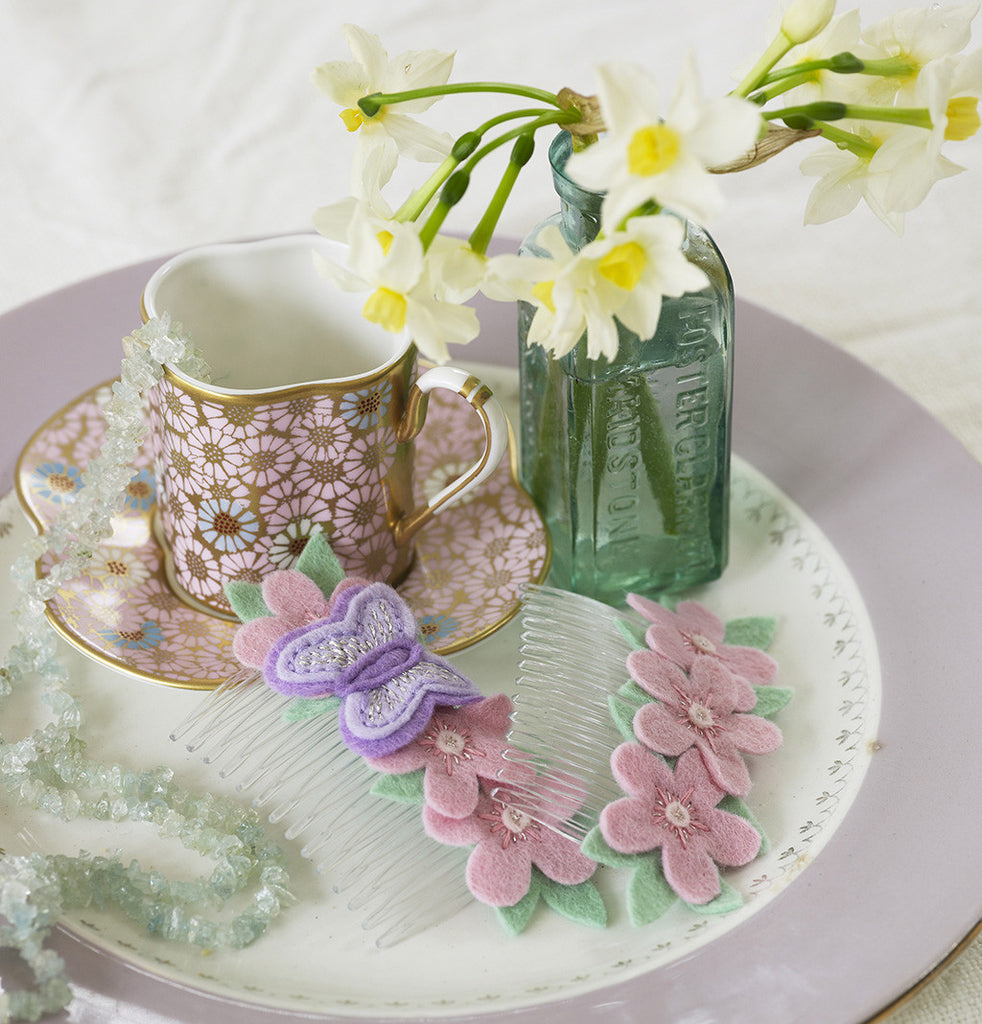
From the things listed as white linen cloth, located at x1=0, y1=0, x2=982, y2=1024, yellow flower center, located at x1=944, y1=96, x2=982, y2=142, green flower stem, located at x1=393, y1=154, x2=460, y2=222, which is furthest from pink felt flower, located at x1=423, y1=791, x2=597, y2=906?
white linen cloth, located at x1=0, y1=0, x2=982, y2=1024

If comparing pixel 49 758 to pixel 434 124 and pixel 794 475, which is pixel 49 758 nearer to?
pixel 794 475

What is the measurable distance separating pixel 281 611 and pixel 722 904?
0.99ft

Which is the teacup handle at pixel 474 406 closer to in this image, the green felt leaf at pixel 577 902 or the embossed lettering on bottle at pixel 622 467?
the embossed lettering on bottle at pixel 622 467

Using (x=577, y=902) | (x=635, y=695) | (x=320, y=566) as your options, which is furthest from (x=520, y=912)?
(x=320, y=566)

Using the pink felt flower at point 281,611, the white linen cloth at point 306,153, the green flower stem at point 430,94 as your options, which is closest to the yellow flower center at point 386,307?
the green flower stem at point 430,94

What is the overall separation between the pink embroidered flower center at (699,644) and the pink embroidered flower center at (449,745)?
16cm

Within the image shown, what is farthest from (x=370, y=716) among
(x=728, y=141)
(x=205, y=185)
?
(x=205, y=185)

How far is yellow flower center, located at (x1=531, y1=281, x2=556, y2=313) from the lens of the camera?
0.60m

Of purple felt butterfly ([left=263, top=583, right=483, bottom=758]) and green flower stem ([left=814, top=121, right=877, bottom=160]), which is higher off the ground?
green flower stem ([left=814, top=121, right=877, bottom=160])

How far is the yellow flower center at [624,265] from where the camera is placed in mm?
571

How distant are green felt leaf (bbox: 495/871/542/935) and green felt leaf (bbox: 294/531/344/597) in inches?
8.7

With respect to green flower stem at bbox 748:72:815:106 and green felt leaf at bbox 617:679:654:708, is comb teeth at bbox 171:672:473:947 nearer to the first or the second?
green felt leaf at bbox 617:679:654:708

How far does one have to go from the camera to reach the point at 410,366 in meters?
0.78

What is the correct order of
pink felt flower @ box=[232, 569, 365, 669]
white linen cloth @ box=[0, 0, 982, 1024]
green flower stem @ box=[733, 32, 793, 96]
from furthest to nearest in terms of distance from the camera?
white linen cloth @ box=[0, 0, 982, 1024]
pink felt flower @ box=[232, 569, 365, 669]
green flower stem @ box=[733, 32, 793, 96]
